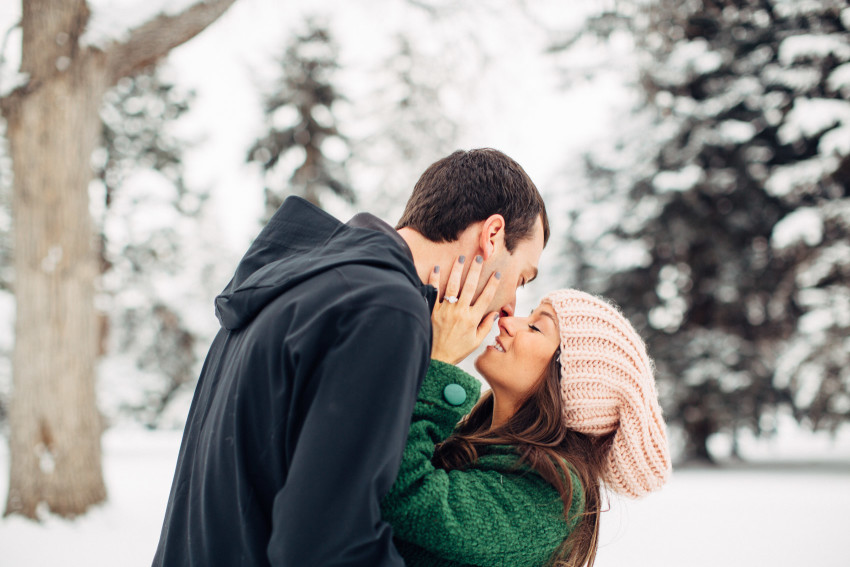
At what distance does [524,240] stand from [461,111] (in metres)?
15.6

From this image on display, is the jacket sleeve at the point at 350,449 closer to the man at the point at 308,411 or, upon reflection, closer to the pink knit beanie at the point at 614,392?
the man at the point at 308,411

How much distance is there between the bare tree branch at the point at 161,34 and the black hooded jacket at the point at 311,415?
6.39 metres

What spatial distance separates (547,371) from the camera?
2.52 m

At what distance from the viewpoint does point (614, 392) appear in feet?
7.70

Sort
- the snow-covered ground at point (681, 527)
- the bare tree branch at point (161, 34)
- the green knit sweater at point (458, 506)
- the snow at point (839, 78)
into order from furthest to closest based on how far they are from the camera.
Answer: the snow at point (839, 78) → the bare tree branch at point (161, 34) → the snow-covered ground at point (681, 527) → the green knit sweater at point (458, 506)

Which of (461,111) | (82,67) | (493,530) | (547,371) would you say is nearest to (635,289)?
(461,111)

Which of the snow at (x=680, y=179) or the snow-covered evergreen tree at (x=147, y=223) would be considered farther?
the snow-covered evergreen tree at (x=147, y=223)

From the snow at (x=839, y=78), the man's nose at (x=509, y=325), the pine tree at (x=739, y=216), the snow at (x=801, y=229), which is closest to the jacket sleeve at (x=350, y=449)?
the man's nose at (x=509, y=325)

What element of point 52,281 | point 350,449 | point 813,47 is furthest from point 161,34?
point 813,47

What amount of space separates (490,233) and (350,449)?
870 millimetres

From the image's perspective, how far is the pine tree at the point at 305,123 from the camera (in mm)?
16250

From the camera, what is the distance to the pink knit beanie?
235 centimetres

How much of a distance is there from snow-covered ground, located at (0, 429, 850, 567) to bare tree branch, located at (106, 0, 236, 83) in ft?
14.6

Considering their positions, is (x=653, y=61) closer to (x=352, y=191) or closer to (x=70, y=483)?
(x=352, y=191)
